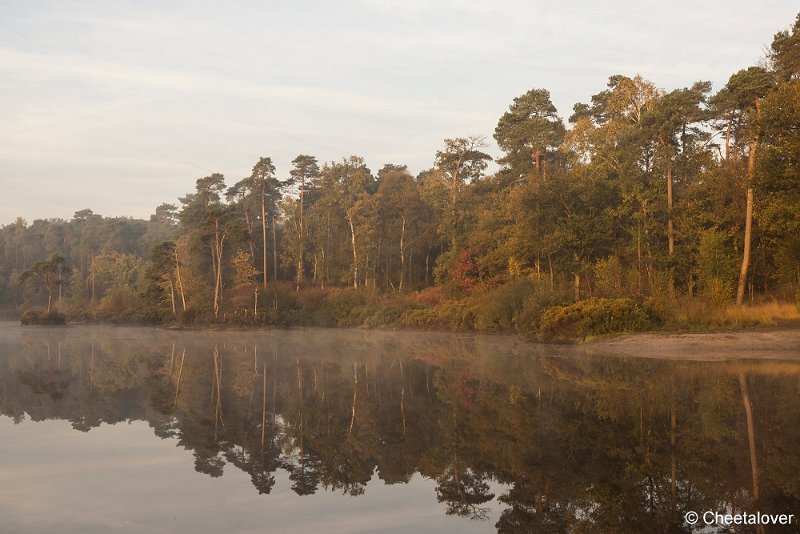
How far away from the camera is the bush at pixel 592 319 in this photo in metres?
29.2

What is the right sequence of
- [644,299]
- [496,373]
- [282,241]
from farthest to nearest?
[282,241]
[644,299]
[496,373]

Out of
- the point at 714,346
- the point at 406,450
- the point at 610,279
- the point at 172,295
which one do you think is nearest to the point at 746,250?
the point at 610,279

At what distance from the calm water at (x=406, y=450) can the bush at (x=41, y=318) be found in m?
50.2

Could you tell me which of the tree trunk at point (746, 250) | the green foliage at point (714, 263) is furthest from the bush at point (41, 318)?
the tree trunk at point (746, 250)

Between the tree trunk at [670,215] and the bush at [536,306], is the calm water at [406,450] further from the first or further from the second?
the tree trunk at [670,215]

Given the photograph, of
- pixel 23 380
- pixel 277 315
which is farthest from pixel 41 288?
pixel 23 380

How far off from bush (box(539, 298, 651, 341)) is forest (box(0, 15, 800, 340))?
71 mm

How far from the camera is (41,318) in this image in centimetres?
6581

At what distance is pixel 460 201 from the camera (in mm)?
55875

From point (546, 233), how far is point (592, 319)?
37.1 feet

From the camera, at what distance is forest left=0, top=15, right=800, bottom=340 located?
29.5 m

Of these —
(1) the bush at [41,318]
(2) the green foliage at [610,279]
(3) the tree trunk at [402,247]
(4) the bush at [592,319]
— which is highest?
(3) the tree trunk at [402,247]

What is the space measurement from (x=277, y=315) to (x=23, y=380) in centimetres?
3378

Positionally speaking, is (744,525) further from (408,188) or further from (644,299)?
(408,188)
